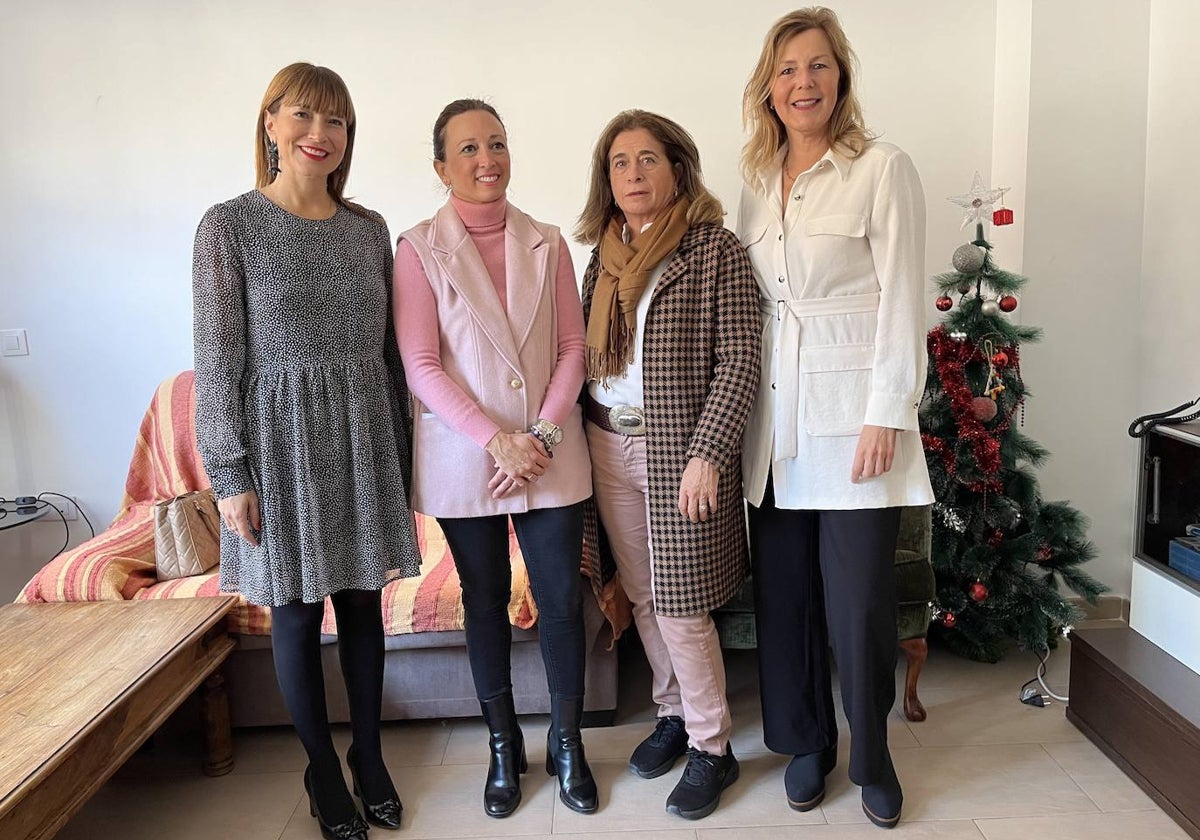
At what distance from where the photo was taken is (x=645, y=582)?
1.78 meters

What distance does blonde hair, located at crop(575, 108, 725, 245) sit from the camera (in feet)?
5.34

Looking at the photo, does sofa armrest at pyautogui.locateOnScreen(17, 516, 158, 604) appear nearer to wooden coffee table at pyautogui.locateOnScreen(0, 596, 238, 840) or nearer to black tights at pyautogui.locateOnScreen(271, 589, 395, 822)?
wooden coffee table at pyautogui.locateOnScreen(0, 596, 238, 840)

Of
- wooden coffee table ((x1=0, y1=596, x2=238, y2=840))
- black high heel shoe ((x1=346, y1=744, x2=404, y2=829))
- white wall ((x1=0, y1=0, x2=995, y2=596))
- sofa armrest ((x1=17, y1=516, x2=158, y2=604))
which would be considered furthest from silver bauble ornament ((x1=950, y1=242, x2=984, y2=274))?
sofa armrest ((x1=17, y1=516, x2=158, y2=604))

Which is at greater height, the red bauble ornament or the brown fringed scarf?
the brown fringed scarf

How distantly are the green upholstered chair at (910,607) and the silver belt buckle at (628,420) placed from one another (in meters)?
0.65

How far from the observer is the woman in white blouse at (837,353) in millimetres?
1486

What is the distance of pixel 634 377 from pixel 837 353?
392 mm

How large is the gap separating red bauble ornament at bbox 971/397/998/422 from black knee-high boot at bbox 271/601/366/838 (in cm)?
170

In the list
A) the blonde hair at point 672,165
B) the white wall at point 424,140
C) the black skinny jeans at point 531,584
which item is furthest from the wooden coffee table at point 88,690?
the blonde hair at point 672,165

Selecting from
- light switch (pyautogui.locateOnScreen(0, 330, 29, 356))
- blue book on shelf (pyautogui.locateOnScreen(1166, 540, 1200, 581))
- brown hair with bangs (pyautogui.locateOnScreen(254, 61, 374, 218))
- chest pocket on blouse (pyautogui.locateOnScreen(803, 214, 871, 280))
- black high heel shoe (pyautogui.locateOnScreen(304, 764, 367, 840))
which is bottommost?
black high heel shoe (pyautogui.locateOnScreen(304, 764, 367, 840))

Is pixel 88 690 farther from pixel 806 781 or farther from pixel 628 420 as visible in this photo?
pixel 806 781

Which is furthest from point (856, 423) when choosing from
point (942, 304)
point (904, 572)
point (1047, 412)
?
point (1047, 412)

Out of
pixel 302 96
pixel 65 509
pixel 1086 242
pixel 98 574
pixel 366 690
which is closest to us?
pixel 302 96

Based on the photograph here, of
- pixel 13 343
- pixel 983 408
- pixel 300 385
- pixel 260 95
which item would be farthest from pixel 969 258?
pixel 13 343
